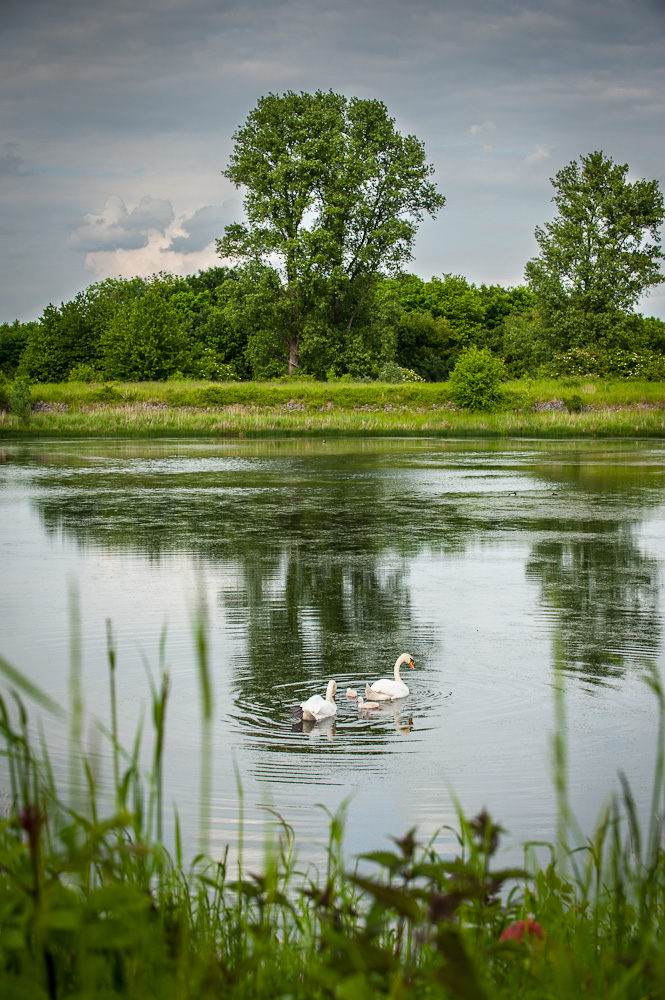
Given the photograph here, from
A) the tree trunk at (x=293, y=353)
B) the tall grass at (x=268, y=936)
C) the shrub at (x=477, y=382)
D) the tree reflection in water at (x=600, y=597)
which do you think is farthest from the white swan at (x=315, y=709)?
the tree trunk at (x=293, y=353)

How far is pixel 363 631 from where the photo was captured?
680 cm

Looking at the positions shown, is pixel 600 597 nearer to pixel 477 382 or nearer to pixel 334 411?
pixel 477 382

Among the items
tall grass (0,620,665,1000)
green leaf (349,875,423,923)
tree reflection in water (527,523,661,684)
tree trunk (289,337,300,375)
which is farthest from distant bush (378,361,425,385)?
green leaf (349,875,423,923)

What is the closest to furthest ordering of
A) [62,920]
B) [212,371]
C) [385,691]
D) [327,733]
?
[62,920], [327,733], [385,691], [212,371]

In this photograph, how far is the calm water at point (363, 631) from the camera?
4047mm

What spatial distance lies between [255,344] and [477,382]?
1960 cm

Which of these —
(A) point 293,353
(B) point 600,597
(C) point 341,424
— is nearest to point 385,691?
(B) point 600,597

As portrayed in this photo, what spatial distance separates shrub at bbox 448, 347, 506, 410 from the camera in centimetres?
3797

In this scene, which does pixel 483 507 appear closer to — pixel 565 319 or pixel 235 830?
pixel 235 830

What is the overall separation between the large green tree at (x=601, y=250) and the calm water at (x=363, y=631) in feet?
126

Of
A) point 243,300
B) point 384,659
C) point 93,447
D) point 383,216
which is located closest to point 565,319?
point 383,216

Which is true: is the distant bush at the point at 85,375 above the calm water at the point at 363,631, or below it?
above

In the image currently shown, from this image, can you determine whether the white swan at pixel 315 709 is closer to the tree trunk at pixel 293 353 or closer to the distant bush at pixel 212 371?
the distant bush at pixel 212 371

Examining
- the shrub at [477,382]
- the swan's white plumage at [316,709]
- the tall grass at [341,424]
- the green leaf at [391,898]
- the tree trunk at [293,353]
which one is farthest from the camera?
the tree trunk at [293,353]
